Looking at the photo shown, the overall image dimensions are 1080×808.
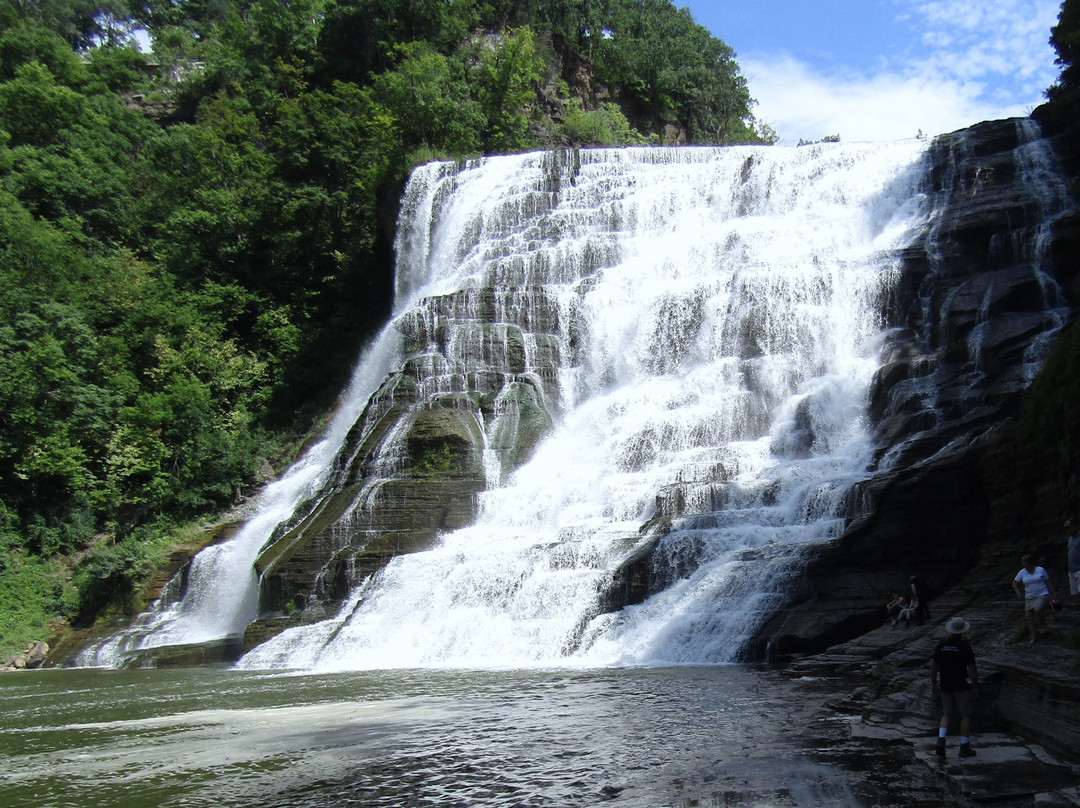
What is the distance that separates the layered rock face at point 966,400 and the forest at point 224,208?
15.3 ft

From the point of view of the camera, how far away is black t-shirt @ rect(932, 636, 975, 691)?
7.16 metres

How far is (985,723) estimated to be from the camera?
7879 mm

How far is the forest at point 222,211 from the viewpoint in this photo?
2862cm

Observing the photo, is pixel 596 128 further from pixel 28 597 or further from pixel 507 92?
pixel 28 597

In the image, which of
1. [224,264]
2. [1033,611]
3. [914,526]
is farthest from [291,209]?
[1033,611]

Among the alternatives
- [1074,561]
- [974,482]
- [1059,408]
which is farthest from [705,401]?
[1074,561]

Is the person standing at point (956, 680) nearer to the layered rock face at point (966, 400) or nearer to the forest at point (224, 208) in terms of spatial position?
the layered rock face at point (966, 400)

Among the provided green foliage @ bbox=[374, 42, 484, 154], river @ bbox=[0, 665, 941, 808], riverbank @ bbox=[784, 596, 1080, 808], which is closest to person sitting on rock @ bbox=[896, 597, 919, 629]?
riverbank @ bbox=[784, 596, 1080, 808]

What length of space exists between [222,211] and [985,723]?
39722mm

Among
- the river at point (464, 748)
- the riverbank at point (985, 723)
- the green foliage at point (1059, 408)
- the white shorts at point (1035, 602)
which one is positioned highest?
the green foliage at point (1059, 408)

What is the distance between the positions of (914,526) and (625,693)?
710cm

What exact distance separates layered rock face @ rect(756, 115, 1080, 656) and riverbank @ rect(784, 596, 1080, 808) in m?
3.18

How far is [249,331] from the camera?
3878 cm

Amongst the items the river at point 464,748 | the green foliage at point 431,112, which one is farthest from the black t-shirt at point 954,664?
the green foliage at point 431,112
